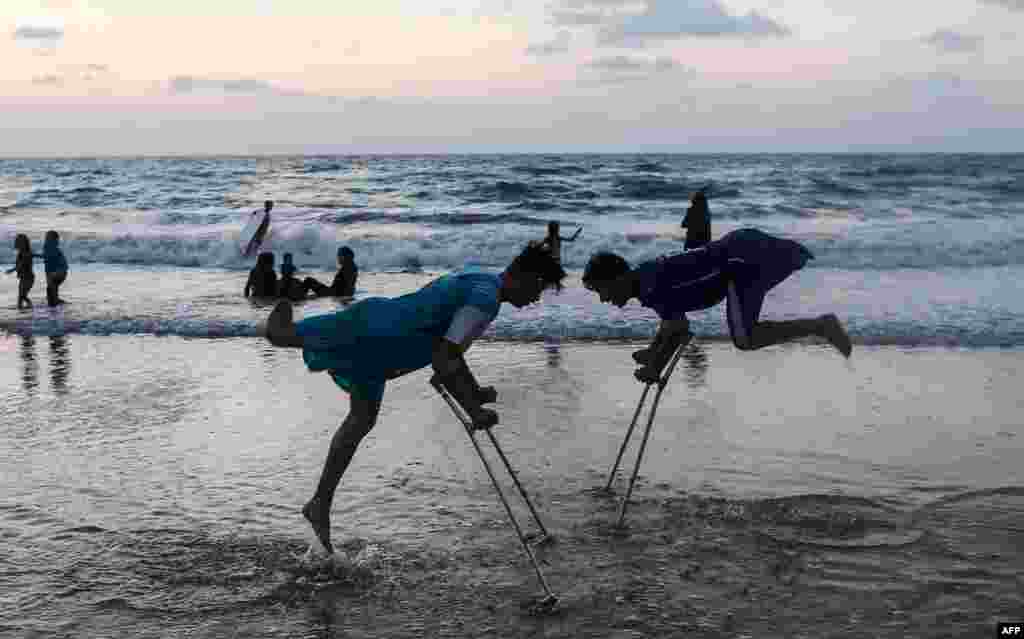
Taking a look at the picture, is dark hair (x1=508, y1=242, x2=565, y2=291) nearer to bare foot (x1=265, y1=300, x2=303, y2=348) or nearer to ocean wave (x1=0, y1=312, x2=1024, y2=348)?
bare foot (x1=265, y1=300, x2=303, y2=348)

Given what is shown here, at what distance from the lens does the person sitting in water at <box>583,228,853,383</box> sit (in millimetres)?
5910

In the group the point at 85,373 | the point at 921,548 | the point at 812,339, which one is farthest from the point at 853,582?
the point at 85,373

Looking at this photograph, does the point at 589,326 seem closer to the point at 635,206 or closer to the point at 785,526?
the point at 785,526

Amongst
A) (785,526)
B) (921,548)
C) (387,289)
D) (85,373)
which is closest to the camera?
(921,548)

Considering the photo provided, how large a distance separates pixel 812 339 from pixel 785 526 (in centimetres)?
702

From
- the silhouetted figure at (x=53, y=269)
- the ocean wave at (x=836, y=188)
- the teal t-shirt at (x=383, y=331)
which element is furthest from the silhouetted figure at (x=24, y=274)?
the ocean wave at (x=836, y=188)

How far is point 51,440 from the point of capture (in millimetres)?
8531

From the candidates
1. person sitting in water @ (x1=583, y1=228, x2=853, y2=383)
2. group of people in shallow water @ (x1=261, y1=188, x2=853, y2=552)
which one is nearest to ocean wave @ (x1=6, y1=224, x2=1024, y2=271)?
person sitting in water @ (x1=583, y1=228, x2=853, y2=383)

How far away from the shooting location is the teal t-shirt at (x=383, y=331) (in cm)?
521

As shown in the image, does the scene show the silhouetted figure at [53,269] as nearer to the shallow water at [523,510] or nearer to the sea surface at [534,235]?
the sea surface at [534,235]

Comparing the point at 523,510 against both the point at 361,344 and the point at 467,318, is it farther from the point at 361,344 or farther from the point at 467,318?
the point at 467,318

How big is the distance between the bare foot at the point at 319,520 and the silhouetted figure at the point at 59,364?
589 centimetres

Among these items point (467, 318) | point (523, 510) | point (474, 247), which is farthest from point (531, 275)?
point (474, 247)

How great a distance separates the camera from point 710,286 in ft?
21.1
